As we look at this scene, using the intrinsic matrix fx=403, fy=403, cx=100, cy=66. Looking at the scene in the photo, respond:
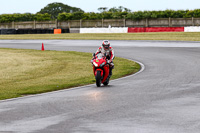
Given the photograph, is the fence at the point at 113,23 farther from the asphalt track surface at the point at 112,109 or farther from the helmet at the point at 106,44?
the helmet at the point at 106,44

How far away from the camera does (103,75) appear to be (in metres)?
13.1

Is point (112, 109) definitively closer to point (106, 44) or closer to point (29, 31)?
point (106, 44)

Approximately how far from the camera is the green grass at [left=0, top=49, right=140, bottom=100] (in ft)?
41.7

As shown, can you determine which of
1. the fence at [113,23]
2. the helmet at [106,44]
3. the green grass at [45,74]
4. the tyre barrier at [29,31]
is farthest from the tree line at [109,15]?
the helmet at [106,44]

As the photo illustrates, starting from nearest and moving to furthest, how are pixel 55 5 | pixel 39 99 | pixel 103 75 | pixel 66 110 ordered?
1. pixel 66 110
2. pixel 39 99
3. pixel 103 75
4. pixel 55 5

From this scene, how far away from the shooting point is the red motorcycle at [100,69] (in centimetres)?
1264

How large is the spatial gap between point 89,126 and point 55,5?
558ft

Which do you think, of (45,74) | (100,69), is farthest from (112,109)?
(45,74)

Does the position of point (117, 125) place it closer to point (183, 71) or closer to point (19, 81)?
point (19, 81)

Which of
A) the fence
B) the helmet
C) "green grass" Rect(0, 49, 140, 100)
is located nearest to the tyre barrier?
the fence

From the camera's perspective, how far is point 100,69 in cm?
1273

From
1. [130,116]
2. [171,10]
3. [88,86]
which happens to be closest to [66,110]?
[130,116]

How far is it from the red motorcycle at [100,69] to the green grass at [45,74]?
108 centimetres

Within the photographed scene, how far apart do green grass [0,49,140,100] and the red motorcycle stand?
1.08 m
